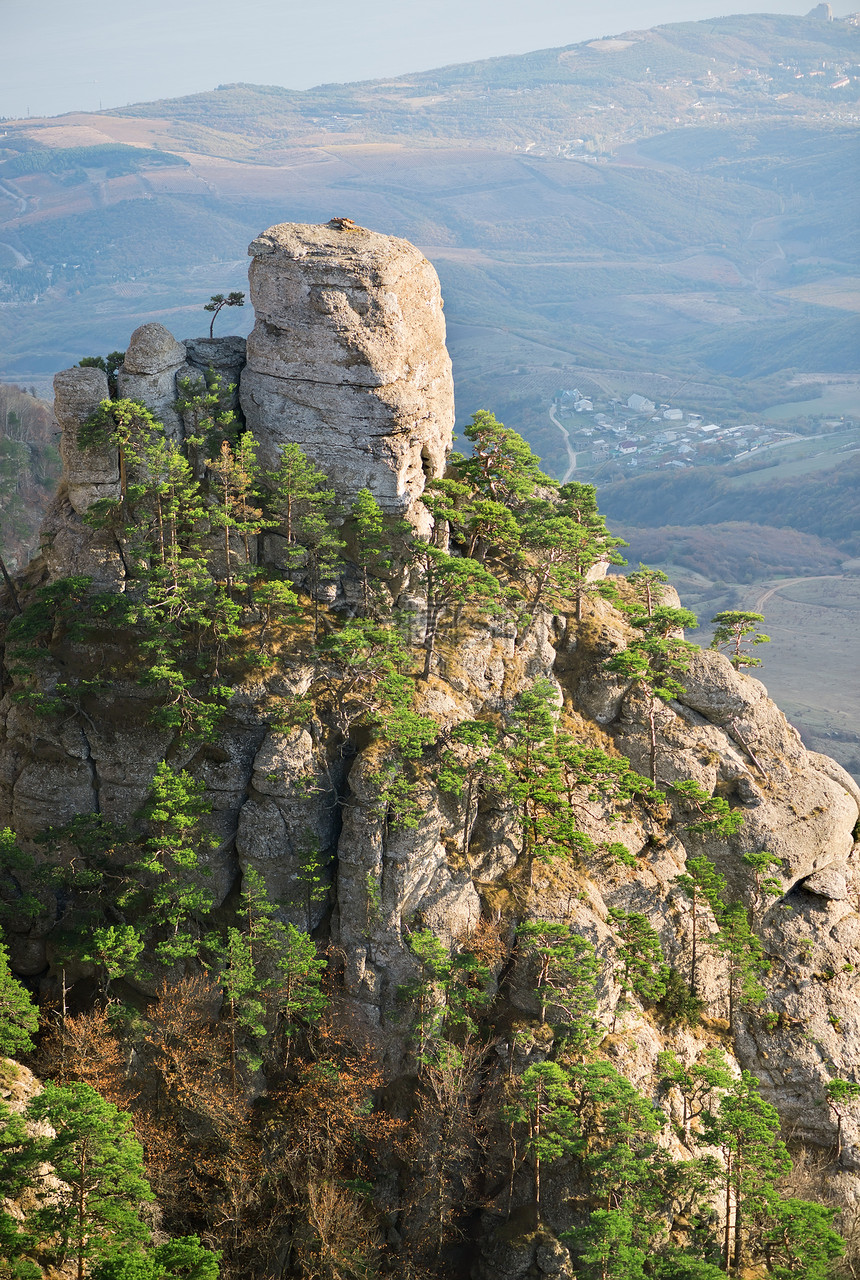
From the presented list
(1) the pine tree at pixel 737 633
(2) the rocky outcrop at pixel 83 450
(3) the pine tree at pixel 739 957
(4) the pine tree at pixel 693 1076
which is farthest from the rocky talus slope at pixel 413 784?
(1) the pine tree at pixel 737 633

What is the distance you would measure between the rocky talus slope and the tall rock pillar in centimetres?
9

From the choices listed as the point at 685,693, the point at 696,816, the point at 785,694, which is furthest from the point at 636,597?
the point at 785,694

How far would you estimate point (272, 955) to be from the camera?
40719mm

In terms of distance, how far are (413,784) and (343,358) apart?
644 inches

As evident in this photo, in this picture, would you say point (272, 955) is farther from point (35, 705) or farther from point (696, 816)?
point (696, 816)

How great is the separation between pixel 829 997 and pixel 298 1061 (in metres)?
21.7

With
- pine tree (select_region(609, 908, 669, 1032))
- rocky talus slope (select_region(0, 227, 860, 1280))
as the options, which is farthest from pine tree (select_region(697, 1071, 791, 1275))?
pine tree (select_region(609, 908, 669, 1032))

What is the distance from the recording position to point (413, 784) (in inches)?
1623

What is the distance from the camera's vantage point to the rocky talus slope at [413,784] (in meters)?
41.1

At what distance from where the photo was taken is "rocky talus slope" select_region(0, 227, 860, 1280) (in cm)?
4106

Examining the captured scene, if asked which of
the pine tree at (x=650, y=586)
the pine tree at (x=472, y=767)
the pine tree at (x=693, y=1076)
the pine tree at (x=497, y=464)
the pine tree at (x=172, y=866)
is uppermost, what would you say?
the pine tree at (x=497, y=464)

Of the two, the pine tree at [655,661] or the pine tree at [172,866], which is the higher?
the pine tree at [655,661]

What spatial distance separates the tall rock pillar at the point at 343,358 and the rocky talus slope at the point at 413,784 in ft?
0.29

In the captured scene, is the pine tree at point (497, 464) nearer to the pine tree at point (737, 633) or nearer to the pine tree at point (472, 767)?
the pine tree at point (472, 767)
